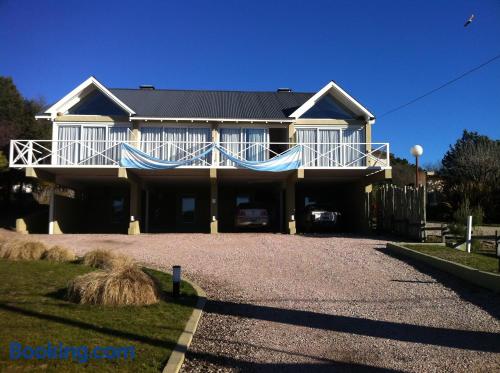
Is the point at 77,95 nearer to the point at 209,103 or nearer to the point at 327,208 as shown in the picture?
the point at 209,103

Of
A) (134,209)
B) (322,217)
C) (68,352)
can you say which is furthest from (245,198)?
(68,352)

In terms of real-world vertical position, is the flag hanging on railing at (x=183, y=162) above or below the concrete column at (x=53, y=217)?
above

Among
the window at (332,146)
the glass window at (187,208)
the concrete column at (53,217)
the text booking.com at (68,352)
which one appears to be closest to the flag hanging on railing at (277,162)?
the window at (332,146)

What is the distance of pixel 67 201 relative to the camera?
22.0 meters

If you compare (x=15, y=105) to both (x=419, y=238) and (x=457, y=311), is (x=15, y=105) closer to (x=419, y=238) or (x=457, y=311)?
(x=419, y=238)

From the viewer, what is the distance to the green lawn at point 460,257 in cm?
1089

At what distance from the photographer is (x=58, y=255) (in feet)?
37.4

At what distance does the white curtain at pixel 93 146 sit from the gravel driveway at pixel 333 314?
7.96 meters

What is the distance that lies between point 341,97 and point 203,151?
7006 mm

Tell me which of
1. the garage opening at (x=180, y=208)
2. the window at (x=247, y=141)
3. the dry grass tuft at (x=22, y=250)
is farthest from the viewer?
the garage opening at (x=180, y=208)

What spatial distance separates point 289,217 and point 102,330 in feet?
47.4

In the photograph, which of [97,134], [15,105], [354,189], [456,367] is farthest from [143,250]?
[15,105]

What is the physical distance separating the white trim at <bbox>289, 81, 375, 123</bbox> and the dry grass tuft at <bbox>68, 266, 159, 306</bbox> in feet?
48.9

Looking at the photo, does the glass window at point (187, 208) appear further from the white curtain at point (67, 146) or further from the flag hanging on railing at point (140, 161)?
the white curtain at point (67, 146)
